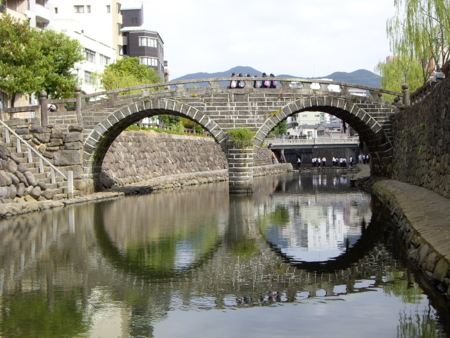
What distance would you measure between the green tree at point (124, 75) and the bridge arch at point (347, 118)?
19.7 metres

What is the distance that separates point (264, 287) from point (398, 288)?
193cm

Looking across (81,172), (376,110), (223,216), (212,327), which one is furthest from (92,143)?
(212,327)

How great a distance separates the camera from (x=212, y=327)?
292 inches

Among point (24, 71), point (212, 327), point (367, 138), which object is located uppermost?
point (24, 71)

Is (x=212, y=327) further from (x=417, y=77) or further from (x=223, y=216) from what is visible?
(x=417, y=77)

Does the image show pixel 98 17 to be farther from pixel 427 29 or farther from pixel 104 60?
pixel 427 29

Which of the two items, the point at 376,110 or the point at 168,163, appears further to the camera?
the point at 168,163

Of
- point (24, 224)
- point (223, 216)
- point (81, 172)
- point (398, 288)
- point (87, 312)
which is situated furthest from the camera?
point (81, 172)

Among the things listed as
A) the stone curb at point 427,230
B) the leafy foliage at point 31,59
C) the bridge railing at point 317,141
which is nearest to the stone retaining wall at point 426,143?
the stone curb at point 427,230

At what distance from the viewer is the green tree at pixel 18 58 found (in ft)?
103

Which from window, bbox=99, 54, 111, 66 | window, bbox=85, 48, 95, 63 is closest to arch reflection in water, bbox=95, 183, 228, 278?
window, bbox=85, 48, 95, 63

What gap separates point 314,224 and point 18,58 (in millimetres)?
21170

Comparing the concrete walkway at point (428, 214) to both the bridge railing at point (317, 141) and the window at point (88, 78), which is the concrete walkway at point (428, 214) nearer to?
the window at point (88, 78)

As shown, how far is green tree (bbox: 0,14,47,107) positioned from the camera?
31.5 m
